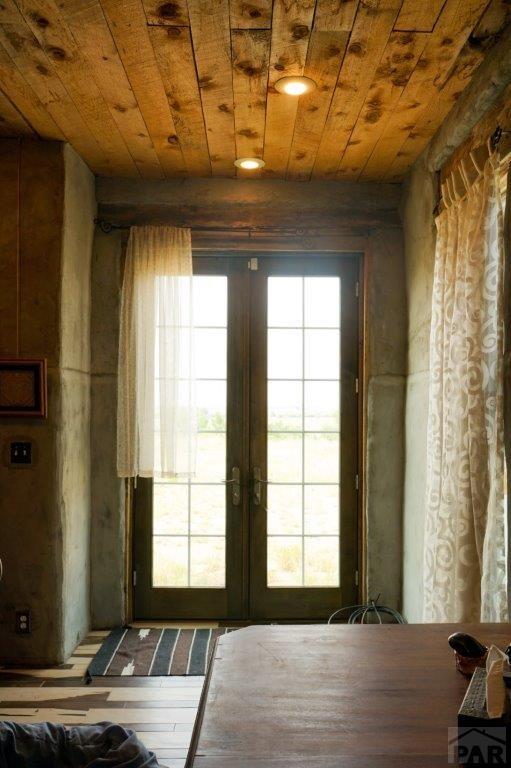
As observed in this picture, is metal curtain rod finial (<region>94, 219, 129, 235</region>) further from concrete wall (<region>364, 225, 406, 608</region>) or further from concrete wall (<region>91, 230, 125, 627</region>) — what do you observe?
concrete wall (<region>364, 225, 406, 608</region>)

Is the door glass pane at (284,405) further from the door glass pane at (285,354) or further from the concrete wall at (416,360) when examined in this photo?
the concrete wall at (416,360)

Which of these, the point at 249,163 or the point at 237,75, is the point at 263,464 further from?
the point at 237,75

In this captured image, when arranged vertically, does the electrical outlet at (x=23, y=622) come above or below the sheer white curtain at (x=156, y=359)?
below

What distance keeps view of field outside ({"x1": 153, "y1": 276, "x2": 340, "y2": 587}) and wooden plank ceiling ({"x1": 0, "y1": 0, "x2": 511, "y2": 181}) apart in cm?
99

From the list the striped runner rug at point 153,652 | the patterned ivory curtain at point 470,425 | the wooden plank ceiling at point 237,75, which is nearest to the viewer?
the wooden plank ceiling at point 237,75

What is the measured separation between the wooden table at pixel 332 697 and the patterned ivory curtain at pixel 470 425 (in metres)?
0.74

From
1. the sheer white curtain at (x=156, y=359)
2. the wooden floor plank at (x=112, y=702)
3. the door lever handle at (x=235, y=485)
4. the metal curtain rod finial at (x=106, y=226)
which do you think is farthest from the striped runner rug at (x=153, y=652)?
the metal curtain rod finial at (x=106, y=226)

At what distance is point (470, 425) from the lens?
245 cm

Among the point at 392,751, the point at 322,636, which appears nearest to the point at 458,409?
the point at 322,636

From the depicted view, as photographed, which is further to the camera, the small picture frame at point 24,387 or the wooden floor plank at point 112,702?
the small picture frame at point 24,387

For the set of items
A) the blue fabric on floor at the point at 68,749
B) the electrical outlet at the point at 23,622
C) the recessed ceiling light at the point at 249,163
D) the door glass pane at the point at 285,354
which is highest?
the recessed ceiling light at the point at 249,163

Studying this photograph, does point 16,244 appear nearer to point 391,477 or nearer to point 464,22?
point 464,22

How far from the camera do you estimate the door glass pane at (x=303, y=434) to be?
3.96 metres

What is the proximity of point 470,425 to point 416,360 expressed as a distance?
122cm
